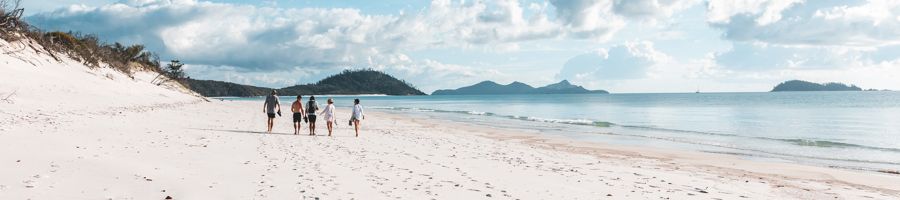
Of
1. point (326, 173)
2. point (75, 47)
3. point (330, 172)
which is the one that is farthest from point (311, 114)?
point (75, 47)

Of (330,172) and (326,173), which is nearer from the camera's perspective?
(326,173)

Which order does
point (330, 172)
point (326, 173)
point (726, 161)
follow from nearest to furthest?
point (326, 173), point (330, 172), point (726, 161)

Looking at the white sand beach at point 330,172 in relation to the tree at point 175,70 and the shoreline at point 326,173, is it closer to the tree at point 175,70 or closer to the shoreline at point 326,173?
the shoreline at point 326,173

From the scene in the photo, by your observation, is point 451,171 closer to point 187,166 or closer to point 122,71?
point 187,166

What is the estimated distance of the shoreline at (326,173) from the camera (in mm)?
8258

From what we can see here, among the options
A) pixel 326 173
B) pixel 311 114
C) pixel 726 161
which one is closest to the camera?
pixel 326 173

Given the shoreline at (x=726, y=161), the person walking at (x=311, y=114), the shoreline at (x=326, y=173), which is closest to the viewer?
the shoreline at (x=326, y=173)

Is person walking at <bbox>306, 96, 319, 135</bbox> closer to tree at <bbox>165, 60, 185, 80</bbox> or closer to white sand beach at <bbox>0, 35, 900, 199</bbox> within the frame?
white sand beach at <bbox>0, 35, 900, 199</bbox>

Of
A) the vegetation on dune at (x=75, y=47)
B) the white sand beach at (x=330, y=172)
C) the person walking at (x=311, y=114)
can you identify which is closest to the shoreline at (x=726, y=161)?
the white sand beach at (x=330, y=172)

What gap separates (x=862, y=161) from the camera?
19234 mm

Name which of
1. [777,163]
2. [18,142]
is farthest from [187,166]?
[777,163]

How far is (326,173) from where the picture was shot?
10.4m

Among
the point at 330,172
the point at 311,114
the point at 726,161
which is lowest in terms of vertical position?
the point at 726,161

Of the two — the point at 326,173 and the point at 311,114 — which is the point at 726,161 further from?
the point at 311,114
